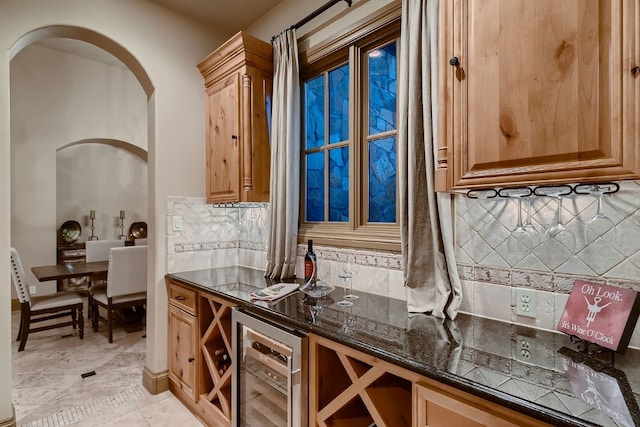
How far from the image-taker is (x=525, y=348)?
1175 mm

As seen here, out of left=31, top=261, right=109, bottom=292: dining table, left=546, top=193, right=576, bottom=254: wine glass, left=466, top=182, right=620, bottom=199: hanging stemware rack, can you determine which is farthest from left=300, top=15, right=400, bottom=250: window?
left=31, top=261, right=109, bottom=292: dining table

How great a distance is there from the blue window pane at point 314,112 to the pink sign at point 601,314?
5.80 feet

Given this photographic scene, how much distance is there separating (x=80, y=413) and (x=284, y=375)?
182 cm

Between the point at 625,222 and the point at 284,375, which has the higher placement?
the point at 625,222

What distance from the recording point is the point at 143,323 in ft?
13.9

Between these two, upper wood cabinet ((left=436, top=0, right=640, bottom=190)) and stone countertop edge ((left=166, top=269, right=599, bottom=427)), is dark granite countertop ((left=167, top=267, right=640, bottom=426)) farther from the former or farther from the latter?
upper wood cabinet ((left=436, top=0, right=640, bottom=190))

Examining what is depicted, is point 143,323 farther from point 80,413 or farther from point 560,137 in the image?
point 560,137

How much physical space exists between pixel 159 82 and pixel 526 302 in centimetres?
279

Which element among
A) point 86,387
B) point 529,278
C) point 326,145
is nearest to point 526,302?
point 529,278

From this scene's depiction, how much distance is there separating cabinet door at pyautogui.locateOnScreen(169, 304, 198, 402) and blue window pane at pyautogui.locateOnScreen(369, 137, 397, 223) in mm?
1447

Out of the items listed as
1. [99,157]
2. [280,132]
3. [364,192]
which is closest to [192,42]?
[280,132]

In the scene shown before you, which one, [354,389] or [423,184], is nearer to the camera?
[354,389]

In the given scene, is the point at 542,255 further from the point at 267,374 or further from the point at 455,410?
the point at 267,374

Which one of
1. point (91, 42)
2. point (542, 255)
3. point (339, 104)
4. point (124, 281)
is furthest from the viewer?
point (124, 281)
